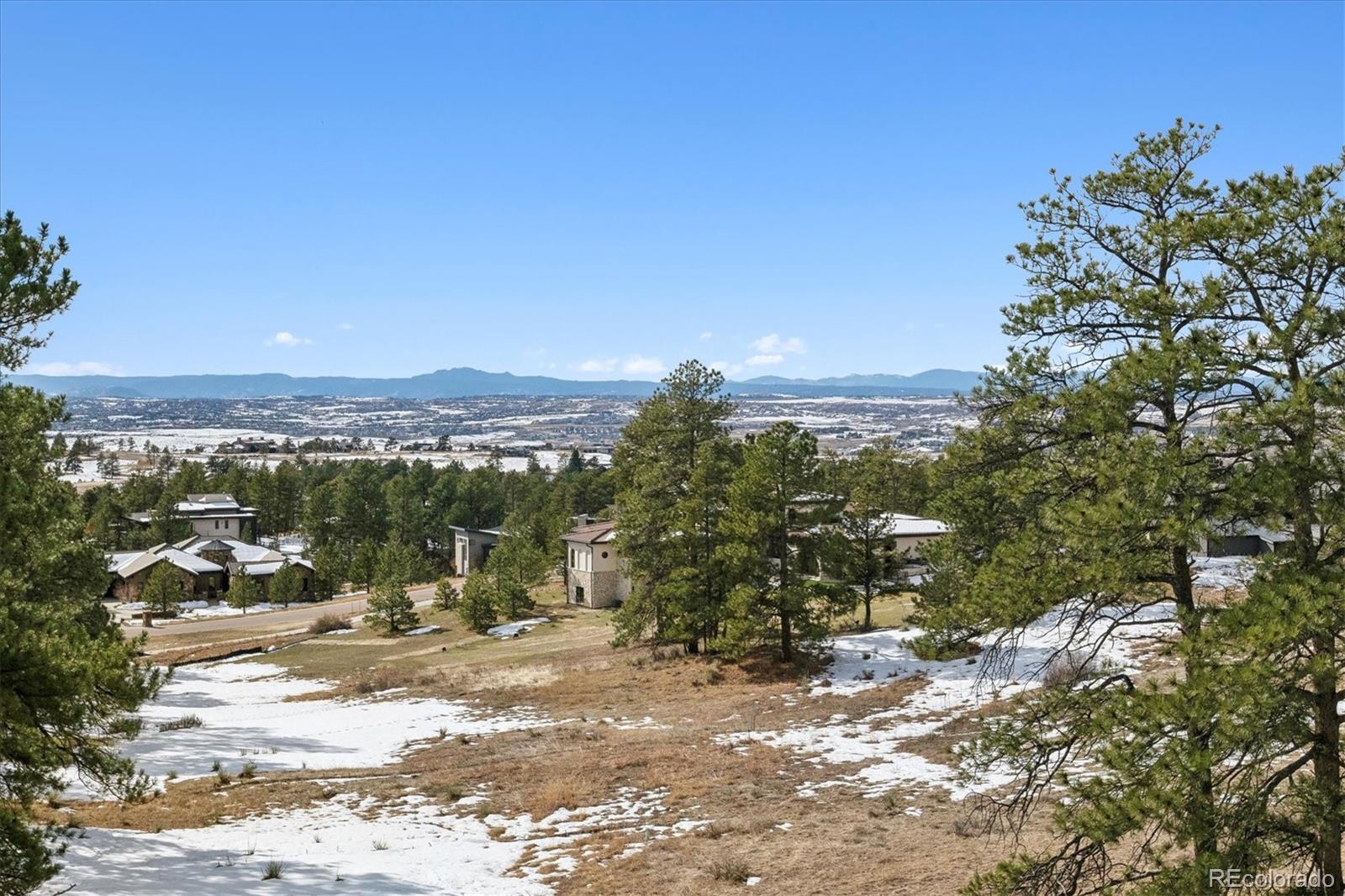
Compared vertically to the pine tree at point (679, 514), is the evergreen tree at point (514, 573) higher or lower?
lower

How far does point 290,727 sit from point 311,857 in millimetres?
14830

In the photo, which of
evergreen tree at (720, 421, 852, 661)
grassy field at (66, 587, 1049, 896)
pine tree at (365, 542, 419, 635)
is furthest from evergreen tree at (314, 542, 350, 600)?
evergreen tree at (720, 421, 852, 661)

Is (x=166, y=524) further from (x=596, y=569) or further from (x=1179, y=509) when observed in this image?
(x=1179, y=509)

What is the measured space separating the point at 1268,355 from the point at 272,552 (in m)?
91.0

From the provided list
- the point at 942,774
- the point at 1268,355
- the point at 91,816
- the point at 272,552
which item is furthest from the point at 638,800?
the point at 272,552

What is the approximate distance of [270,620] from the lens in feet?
216

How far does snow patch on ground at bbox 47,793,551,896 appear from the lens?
14.3 metres

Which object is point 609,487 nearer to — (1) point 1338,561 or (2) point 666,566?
(2) point 666,566

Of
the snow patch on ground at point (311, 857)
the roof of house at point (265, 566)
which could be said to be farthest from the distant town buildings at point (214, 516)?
the snow patch on ground at point (311, 857)

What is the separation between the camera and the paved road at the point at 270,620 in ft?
202

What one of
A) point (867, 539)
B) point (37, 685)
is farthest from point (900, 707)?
point (37, 685)

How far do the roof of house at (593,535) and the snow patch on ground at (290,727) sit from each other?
2250 cm

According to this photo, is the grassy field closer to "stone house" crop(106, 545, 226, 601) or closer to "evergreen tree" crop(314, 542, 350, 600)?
"evergreen tree" crop(314, 542, 350, 600)

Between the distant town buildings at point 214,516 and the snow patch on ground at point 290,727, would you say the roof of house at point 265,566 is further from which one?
the snow patch on ground at point 290,727
